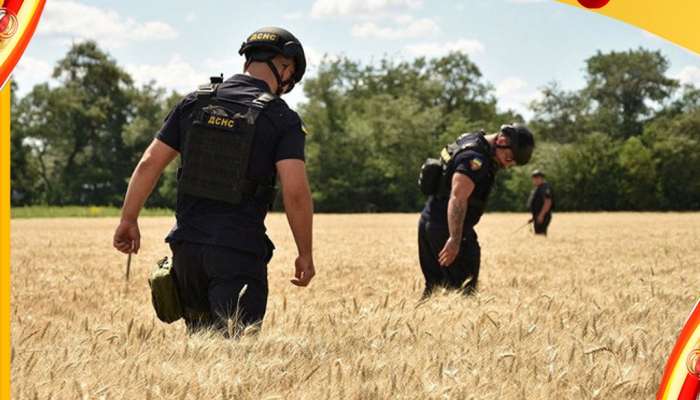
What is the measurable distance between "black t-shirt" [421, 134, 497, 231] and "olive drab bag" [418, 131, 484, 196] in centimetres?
6

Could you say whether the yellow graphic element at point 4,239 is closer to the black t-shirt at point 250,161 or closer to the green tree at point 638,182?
the black t-shirt at point 250,161

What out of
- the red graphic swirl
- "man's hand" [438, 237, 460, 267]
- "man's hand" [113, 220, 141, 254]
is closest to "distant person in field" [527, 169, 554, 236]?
"man's hand" [438, 237, 460, 267]

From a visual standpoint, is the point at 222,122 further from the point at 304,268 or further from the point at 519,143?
the point at 519,143

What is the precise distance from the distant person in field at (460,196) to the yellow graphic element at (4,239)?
5243mm

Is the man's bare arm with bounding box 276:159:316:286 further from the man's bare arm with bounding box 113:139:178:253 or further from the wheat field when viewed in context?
the man's bare arm with bounding box 113:139:178:253

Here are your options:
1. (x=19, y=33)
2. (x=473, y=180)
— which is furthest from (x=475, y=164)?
(x=19, y=33)

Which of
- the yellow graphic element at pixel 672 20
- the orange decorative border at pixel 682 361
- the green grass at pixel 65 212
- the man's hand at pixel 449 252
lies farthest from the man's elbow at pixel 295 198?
the green grass at pixel 65 212

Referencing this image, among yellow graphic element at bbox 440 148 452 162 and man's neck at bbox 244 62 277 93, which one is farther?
yellow graphic element at bbox 440 148 452 162

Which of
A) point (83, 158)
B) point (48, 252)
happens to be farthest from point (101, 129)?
point (48, 252)

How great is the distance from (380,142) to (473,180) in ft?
224

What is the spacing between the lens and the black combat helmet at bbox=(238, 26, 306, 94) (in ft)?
16.7

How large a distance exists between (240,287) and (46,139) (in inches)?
2800

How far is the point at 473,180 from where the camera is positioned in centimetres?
789

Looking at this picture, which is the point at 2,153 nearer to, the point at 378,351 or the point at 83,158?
the point at 378,351
